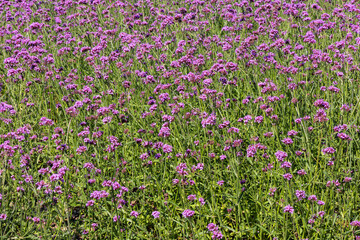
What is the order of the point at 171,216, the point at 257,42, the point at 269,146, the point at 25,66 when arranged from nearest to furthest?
the point at 171,216 → the point at 269,146 → the point at 257,42 → the point at 25,66

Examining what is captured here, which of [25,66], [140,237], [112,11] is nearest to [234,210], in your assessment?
[140,237]

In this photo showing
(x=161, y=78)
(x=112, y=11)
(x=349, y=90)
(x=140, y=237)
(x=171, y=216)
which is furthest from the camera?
(x=112, y=11)

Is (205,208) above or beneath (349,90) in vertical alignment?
beneath

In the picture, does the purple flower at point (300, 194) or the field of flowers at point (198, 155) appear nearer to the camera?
the purple flower at point (300, 194)

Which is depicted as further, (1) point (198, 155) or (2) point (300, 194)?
(1) point (198, 155)

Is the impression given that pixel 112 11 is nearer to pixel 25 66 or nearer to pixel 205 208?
pixel 25 66

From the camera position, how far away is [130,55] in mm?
6285

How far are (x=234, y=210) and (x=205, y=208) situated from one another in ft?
0.99

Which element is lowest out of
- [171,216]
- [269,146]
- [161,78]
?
[171,216]

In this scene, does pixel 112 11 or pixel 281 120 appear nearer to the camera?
pixel 281 120

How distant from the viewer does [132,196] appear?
3838 millimetres

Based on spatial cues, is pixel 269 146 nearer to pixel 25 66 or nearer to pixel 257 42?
pixel 257 42

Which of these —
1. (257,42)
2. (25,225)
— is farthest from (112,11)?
(25,225)

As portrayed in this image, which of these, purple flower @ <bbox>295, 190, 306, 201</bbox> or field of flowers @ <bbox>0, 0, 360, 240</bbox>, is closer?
purple flower @ <bbox>295, 190, 306, 201</bbox>
